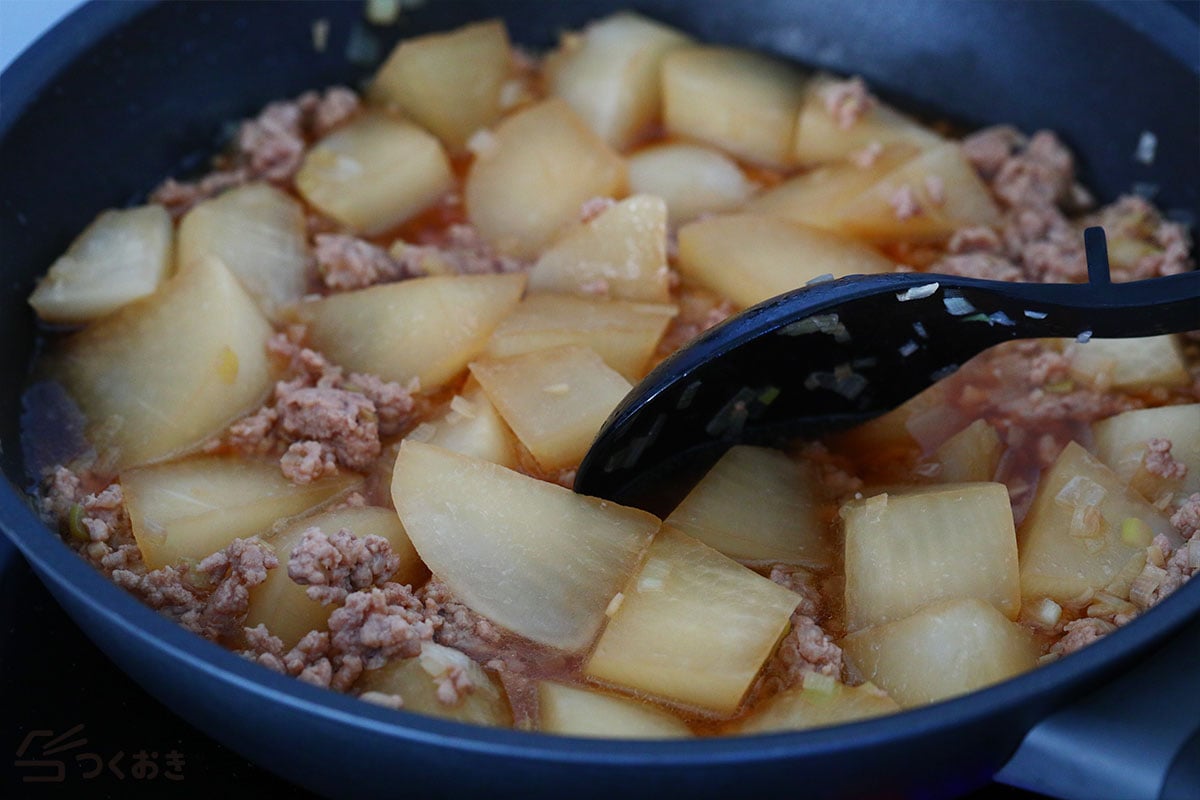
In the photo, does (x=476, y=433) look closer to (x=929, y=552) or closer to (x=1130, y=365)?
(x=929, y=552)

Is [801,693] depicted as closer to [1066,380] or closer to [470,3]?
[1066,380]

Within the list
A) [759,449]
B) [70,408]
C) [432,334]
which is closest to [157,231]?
[70,408]

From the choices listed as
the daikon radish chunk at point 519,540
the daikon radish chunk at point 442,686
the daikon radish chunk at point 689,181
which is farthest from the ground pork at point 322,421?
the daikon radish chunk at point 689,181

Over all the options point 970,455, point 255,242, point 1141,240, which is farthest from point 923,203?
point 255,242

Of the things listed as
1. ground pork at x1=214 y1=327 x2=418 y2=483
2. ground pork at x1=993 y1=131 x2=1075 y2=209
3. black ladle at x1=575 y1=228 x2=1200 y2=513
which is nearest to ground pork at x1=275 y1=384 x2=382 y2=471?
ground pork at x1=214 y1=327 x2=418 y2=483

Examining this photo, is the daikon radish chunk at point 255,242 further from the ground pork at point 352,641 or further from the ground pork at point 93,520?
the ground pork at point 352,641

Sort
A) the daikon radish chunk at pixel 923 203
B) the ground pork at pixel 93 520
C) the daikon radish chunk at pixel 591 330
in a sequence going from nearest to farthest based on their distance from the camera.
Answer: the ground pork at pixel 93 520
the daikon radish chunk at pixel 591 330
the daikon radish chunk at pixel 923 203
